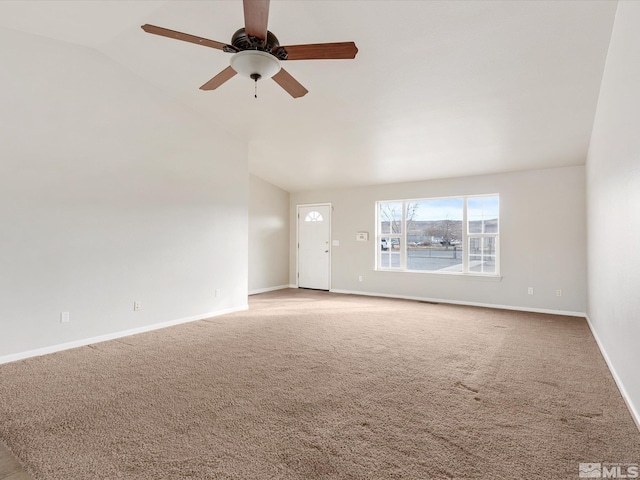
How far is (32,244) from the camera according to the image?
3.56 metres

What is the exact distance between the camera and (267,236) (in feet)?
26.5

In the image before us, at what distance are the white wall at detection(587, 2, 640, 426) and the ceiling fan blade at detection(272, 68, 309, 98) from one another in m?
2.27

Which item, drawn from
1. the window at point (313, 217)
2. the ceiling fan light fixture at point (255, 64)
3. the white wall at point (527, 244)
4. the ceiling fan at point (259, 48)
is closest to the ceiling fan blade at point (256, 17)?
the ceiling fan at point (259, 48)

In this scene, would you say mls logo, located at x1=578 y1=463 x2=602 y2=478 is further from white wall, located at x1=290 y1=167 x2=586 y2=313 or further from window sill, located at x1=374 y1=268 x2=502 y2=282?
window sill, located at x1=374 y1=268 x2=502 y2=282

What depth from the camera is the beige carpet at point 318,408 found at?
1823mm

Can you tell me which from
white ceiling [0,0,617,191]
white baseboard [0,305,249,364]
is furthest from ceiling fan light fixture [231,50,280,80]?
white baseboard [0,305,249,364]

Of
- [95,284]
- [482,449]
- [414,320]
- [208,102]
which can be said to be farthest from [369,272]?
[482,449]

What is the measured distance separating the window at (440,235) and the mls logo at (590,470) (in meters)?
4.76

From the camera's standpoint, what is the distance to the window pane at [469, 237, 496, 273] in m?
6.29

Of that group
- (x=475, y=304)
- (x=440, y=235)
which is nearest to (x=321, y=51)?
(x=440, y=235)

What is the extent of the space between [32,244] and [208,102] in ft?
9.03

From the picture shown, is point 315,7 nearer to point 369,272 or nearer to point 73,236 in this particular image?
point 73,236

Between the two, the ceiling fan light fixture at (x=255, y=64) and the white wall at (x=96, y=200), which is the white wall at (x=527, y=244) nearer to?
the white wall at (x=96, y=200)

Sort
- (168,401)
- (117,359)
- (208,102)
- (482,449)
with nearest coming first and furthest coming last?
(482,449)
(168,401)
(117,359)
(208,102)
